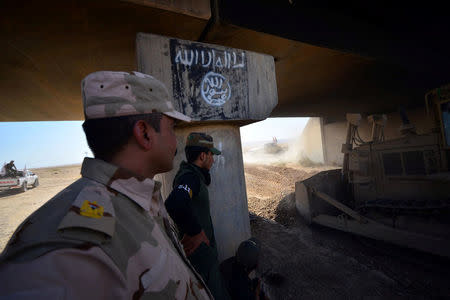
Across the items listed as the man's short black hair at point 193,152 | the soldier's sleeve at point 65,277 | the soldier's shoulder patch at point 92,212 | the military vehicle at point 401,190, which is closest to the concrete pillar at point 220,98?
the man's short black hair at point 193,152

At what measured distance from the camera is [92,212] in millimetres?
704

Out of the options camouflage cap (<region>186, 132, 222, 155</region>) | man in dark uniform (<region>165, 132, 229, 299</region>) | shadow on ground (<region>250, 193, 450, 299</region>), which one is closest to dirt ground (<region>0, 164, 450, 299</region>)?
shadow on ground (<region>250, 193, 450, 299</region>)

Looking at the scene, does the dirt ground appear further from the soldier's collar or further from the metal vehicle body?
the metal vehicle body

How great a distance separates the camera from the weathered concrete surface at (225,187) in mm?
2703

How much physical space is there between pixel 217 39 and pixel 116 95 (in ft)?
7.40

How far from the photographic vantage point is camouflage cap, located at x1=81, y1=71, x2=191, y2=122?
0.93m

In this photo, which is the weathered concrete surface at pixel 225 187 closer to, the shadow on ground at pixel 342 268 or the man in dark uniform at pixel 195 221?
the man in dark uniform at pixel 195 221

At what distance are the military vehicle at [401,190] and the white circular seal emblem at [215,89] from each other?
4373 millimetres

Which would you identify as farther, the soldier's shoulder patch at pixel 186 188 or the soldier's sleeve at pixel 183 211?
the soldier's shoulder patch at pixel 186 188

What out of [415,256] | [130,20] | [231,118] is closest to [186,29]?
[130,20]

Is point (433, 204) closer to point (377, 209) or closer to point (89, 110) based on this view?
point (377, 209)

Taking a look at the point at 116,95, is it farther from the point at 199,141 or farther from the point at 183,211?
the point at 199,141

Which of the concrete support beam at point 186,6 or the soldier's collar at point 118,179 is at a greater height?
the concrete support beam at point 186,6

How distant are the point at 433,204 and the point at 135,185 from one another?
18.9 ft
